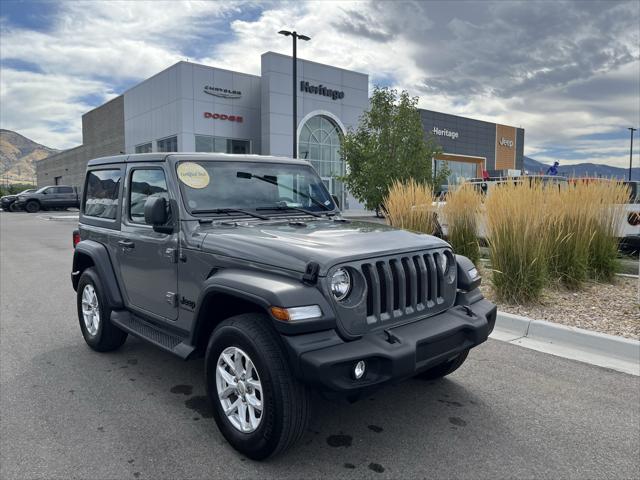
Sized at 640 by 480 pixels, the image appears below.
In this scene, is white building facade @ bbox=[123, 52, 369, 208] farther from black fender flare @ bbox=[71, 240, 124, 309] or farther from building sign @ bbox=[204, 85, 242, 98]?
black fender flare @ bbox=[71, 240, 124, 309]

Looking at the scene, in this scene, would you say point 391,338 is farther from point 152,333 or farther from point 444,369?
point 152,333

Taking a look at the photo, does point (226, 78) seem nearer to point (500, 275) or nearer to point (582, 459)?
point (500, 275)

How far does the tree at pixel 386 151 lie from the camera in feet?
53.9

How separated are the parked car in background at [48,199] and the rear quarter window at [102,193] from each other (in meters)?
33.4

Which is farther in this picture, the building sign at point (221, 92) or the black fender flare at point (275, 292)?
the building sign at point (221, 92)

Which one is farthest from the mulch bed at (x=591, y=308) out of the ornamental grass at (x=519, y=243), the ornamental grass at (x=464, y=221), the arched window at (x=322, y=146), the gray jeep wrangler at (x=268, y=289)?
the arched window at (x=322, y=146)

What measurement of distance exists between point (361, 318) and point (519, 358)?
2656mm

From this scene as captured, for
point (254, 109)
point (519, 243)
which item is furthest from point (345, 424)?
point (254, 109)

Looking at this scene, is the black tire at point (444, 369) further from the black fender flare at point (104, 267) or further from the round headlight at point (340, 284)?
the black fender flare at point (104, 267)

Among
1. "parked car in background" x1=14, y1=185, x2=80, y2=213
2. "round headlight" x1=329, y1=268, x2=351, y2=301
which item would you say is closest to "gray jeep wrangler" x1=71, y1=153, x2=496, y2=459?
"round headlight" x1=329, y1=268, x2=351, y2=301

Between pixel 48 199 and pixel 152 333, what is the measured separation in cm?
3680

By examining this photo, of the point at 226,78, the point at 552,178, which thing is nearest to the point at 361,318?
the point at 552,178

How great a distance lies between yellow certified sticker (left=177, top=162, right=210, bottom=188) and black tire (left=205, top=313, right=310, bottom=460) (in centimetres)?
136

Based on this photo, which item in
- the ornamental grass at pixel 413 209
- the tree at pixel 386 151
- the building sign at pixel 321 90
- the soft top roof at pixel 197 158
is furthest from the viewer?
the building sign at pixel 321 90
